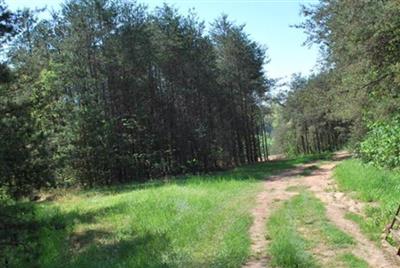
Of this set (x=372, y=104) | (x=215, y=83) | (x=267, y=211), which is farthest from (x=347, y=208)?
(x=215, y=83)

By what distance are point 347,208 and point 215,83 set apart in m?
24.4

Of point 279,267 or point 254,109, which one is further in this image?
point 254,109

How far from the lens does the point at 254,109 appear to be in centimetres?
4419

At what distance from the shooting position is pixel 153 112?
33469 millimetres

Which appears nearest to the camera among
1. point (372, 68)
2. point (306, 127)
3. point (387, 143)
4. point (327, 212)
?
point (327, 212)

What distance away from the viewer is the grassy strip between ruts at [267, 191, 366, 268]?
779cm

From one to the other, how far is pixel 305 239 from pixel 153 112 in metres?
25.2

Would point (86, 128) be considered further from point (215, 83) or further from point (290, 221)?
point (290, 221)

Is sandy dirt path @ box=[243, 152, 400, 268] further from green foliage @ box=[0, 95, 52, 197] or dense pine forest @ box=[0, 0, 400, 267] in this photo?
green foliage @ box=[0, 95, 52, 197]

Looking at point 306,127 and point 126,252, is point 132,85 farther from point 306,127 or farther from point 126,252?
point 306,127

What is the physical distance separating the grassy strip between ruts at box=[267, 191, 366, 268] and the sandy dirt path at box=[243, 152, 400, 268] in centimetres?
16

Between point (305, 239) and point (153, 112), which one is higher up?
point (153, 112)

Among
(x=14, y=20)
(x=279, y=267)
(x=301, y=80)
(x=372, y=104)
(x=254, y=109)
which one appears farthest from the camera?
(x=301, y=80)

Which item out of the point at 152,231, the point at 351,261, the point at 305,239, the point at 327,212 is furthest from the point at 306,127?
the point at 351,261
